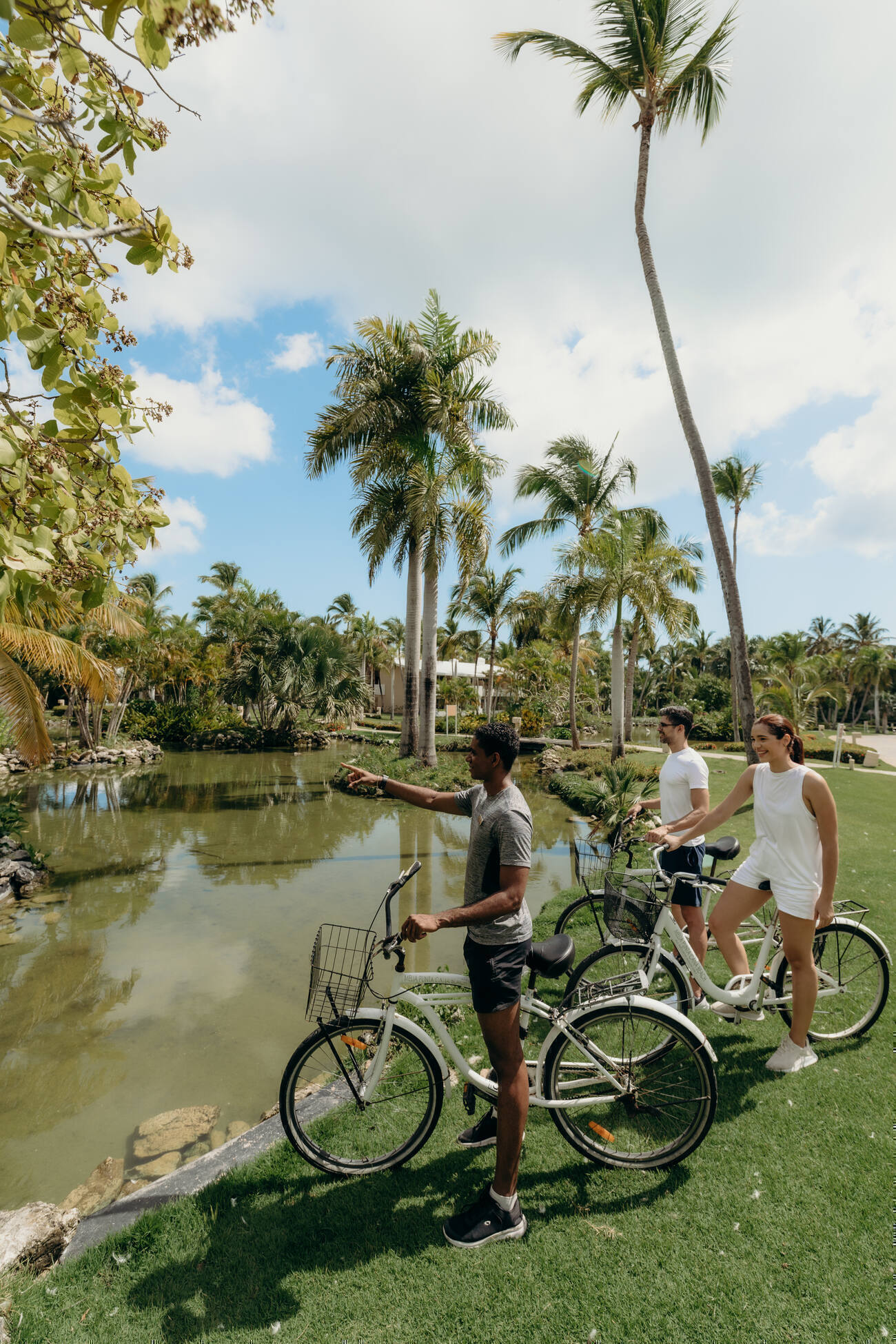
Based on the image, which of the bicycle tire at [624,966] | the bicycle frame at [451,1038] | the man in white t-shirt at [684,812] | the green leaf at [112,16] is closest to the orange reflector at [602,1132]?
the bicycle frame at [451,1038]

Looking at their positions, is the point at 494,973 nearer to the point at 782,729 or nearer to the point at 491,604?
the point at 782,729

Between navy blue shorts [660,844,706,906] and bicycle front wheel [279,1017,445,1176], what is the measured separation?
1.92 metres

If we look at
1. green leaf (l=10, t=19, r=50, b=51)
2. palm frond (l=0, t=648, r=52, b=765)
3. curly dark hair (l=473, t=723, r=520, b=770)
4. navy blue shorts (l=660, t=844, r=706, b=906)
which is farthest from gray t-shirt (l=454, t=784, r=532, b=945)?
palm frond (l=0, t=648, r=52, b=765)

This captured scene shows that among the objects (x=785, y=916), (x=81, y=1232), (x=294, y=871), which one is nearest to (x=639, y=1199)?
(x=785, y=916)

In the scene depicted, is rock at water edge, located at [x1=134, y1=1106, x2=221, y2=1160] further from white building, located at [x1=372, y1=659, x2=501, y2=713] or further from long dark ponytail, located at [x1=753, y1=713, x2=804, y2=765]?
white building, located at [x1=372, y1=659, x2=501, y2=713]

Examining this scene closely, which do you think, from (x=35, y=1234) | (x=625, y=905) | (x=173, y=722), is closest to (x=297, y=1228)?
(x=35, y=1234)

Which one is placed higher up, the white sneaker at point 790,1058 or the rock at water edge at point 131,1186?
the white sneaker at point 790,1058

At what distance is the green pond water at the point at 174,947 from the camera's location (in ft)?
14.8

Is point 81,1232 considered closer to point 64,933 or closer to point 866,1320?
point 866,1320

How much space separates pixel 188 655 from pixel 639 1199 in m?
30.0

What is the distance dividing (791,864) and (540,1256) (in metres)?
2.21

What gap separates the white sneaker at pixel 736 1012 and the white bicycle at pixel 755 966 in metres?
0.02

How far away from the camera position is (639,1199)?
286 cm

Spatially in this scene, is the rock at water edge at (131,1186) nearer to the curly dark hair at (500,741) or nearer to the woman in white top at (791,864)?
the curly dark hair at (500,741)
